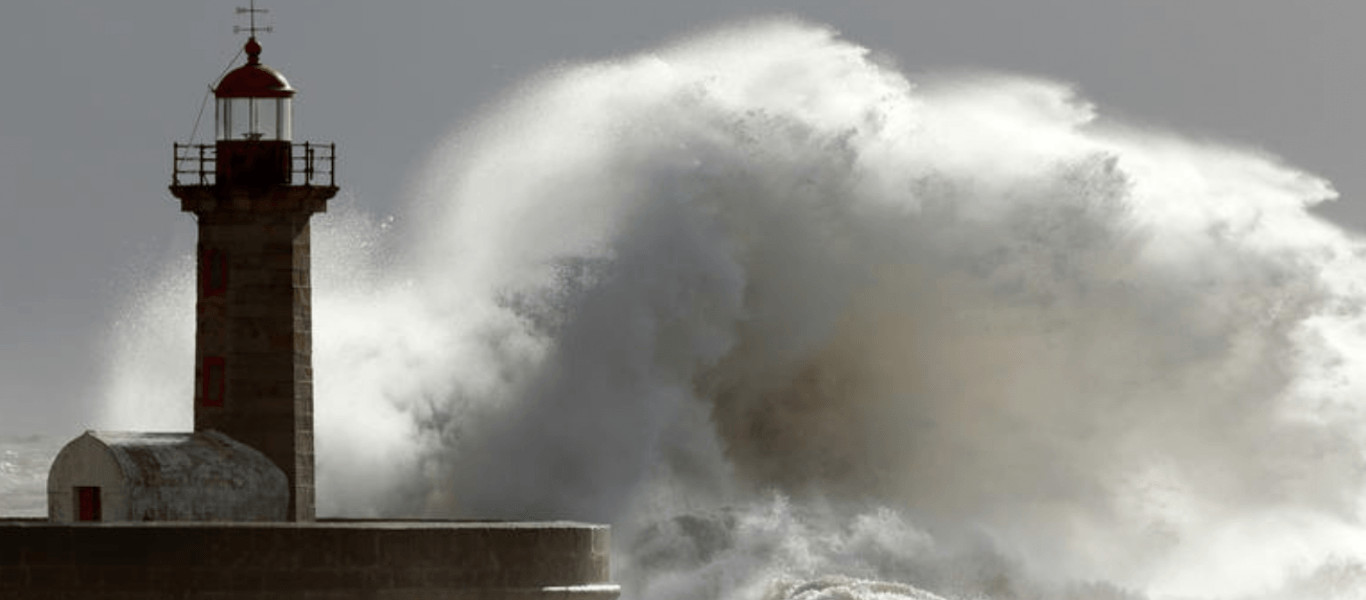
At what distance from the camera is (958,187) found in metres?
34.4

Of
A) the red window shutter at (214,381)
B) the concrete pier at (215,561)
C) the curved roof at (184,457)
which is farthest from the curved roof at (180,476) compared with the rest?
the concrete pier at (215,561)

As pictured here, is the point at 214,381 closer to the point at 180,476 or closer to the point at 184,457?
the point at 184,457

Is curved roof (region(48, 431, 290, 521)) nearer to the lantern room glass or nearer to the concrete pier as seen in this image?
the concrete pier

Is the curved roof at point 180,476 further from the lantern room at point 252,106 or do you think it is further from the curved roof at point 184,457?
the lantern room at point 252,106

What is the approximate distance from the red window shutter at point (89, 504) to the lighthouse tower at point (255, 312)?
1168 millimetres

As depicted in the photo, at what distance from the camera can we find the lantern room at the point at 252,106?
25578 millimetres

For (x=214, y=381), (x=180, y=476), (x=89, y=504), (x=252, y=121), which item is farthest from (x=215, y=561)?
(x=252, y=121)

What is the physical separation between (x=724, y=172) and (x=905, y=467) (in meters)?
3.00

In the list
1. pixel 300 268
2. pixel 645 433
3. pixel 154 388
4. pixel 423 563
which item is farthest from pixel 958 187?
pixel 423 563

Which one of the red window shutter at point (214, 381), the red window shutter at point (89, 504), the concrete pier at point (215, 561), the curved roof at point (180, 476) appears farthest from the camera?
the red window shutter at point (214, 381)

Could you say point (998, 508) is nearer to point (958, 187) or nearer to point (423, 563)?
point (958, 187)

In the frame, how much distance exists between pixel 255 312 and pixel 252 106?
1.41 meters

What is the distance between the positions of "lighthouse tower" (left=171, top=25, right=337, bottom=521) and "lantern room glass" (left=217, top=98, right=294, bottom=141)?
0.24 m

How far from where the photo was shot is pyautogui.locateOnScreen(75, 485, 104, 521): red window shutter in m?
24.3
